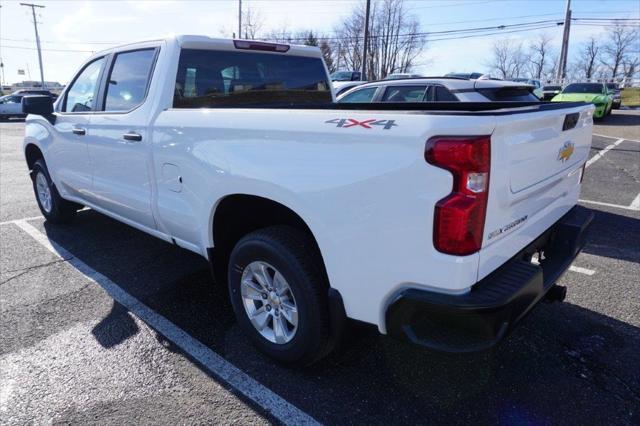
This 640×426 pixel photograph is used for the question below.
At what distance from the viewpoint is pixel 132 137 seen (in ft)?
11.1

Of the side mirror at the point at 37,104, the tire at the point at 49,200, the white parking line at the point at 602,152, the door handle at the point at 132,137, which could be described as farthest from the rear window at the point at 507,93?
the tire at the point at 49,200

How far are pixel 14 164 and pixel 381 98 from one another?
8945 mm

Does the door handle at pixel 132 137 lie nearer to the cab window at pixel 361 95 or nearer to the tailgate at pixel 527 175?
the tailgate at pixel 527 175

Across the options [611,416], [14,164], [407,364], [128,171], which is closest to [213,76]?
[128,171]

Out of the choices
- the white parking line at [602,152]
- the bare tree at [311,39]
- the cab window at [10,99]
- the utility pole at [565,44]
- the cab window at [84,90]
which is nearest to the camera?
the cab window at [84,90]

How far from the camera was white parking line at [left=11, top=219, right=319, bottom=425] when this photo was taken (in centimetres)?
240

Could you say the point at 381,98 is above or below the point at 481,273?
above

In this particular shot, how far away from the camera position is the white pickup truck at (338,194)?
186 centimetres

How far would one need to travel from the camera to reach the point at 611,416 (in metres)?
2.33

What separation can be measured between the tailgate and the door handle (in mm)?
2546

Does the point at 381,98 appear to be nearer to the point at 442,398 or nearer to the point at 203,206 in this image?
the point at 203,206

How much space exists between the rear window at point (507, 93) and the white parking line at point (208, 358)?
198 inches

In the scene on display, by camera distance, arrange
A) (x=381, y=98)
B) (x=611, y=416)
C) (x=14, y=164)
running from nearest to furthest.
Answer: (x=611, y=416), (x=381, y=98), (x=14, y=164)

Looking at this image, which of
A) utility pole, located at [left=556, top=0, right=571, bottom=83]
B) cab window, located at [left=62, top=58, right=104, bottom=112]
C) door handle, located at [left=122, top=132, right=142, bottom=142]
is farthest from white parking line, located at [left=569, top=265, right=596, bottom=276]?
utility pole, located at [left=556, top=0, right=571, bottom=83]
